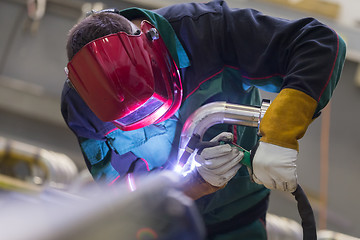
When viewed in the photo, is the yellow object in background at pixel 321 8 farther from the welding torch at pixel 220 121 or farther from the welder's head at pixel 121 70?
the welding torch at pixel 220 121

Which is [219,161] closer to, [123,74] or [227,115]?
[227,115]

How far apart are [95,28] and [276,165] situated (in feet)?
2.17

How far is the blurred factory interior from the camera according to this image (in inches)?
137

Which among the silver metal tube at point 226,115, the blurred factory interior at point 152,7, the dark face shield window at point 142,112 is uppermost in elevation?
the silver metal tube at point 226,115

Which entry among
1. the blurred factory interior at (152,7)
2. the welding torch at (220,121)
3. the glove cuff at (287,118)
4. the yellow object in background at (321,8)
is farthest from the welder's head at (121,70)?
the yellow object in background at (321,8)

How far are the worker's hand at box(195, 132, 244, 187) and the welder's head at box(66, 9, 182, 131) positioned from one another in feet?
0.86

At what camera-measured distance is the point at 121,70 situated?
1214 millimetres

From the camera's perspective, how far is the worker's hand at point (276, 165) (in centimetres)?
105

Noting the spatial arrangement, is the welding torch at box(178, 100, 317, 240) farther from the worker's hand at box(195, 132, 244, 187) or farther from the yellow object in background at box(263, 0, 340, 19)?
the yellow object in background at box(263, 0, 340, 19)

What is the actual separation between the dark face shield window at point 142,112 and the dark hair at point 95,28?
23cm

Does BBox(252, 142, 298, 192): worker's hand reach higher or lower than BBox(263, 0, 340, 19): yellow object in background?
higher

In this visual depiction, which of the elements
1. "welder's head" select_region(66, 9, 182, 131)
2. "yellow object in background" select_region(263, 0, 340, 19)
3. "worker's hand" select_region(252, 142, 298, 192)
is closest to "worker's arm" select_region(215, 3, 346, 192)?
"worker's hand" select_region(252, 142, 298, 192)

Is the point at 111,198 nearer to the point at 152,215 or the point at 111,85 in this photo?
the point at 152,215

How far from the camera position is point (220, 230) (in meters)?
1.49
